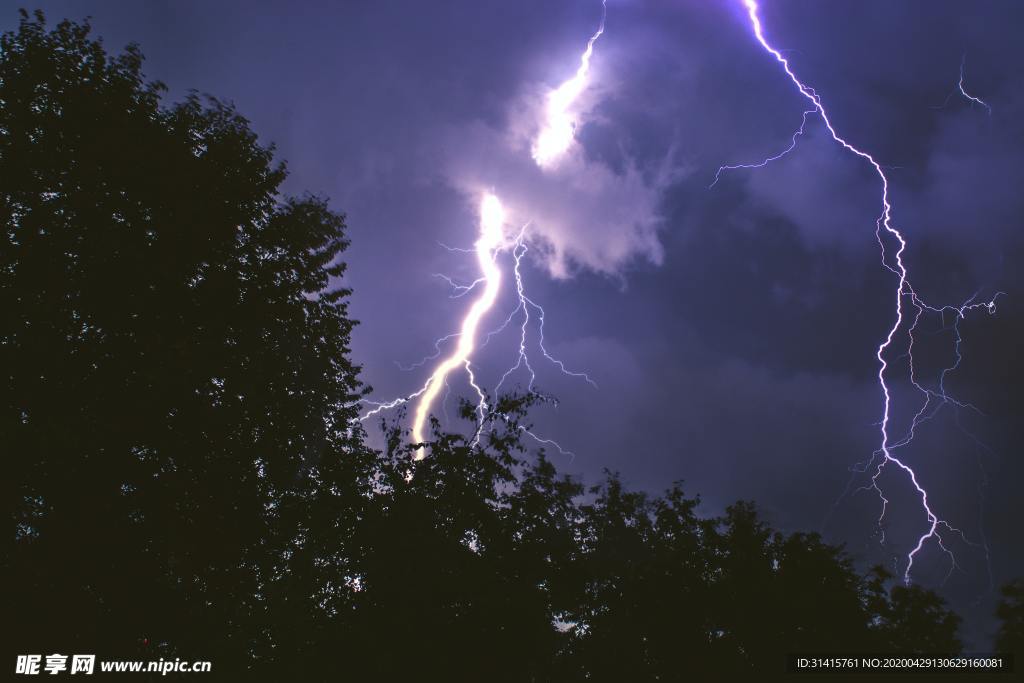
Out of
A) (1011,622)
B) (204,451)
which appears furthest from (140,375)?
(1011,622)

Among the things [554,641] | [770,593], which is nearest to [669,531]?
[770,593]

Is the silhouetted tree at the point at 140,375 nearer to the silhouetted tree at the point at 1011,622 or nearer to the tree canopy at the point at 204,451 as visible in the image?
the tree canopy at the point at 204,451

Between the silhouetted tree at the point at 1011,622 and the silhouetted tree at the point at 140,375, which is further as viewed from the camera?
the silhouetted tree at the point at 1011,622

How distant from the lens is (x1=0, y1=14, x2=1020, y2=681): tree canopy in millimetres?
7086

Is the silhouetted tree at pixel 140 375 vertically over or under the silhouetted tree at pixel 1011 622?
over

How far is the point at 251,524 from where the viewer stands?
881 centimetres

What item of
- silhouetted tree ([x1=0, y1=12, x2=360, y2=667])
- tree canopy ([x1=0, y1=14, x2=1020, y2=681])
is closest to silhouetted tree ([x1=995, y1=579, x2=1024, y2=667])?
tree canopy ([x1=0, y1=14, x2=1020, y2=681])

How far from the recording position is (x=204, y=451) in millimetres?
8422

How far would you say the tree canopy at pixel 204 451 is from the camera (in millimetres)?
7086

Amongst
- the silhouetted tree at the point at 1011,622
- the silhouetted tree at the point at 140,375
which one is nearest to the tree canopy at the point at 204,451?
the silhouetted tree at the point at 140,375

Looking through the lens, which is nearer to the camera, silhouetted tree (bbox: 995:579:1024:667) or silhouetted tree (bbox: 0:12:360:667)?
silhouetted tree (bbox: 0:12:360:667)

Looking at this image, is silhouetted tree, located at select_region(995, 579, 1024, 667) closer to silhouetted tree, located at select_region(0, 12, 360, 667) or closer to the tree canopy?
the tree canopy

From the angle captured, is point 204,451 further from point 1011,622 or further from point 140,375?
point 1011,622

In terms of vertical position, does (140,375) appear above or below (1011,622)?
above
